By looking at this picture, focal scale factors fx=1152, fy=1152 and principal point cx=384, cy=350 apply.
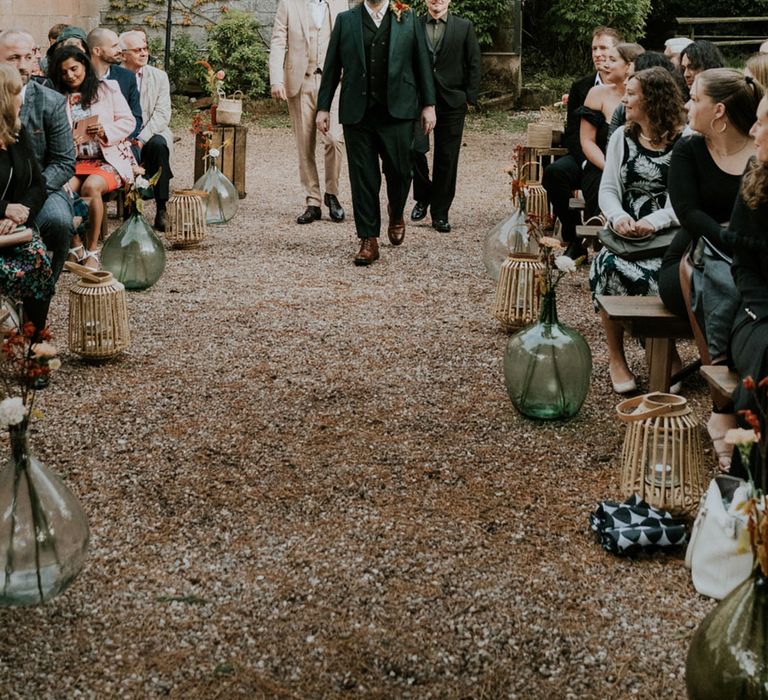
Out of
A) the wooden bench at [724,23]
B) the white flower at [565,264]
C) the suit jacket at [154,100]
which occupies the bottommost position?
the white flower at [565,264]

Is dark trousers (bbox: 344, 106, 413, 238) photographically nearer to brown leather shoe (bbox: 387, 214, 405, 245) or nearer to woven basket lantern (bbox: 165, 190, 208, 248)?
brown leather shoe (bbox: 387, 214, 405, 245)

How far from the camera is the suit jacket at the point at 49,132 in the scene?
5.64 meters

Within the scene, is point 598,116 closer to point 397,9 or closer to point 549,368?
point 397,9

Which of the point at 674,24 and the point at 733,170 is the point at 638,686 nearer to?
the point at 733,170

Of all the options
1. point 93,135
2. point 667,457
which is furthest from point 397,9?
point 667,457

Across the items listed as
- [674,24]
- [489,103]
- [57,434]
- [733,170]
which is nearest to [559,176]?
[733,170]

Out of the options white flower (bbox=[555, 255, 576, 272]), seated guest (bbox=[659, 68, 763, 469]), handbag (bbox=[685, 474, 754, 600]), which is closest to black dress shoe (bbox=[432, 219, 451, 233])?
white flower (bbox=[555, 255, 576, 272])

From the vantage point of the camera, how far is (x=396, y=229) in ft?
27.5

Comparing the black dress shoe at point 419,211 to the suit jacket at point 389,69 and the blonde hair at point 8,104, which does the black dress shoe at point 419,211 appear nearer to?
the suit jacket at point 389,69

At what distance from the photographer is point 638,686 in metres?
2.77

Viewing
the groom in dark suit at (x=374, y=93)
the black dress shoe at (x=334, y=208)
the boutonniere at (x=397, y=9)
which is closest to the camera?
the groom in dark suit at (x=374, y=93)

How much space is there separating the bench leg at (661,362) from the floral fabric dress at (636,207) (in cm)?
50

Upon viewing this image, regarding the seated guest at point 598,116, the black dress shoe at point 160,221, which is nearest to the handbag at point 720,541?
the seated guest at point 598,116

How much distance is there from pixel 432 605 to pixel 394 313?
11.4 feet
